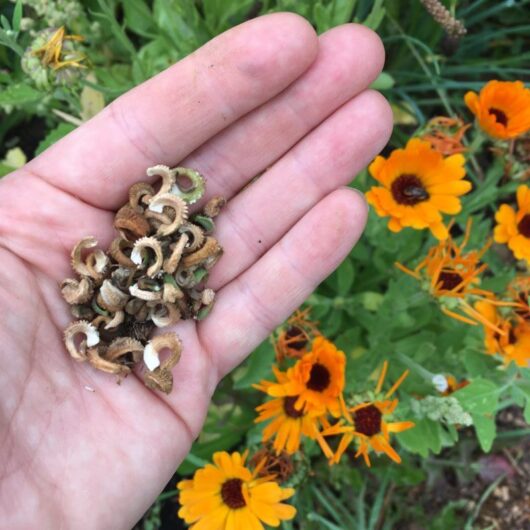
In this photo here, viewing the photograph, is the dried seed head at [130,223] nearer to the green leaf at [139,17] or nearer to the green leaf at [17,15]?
the green leaf at [17,15]

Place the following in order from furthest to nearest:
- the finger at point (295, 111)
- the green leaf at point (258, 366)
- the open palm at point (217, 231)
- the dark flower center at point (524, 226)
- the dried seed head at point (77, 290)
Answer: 1. the green leaf at point (258, 366)
2. the dark flower center at point (524, 226)
3. the finger at point (295, 111)
4. the dried seed head at point (77, 290)
5. the open palm at point (217, 231)

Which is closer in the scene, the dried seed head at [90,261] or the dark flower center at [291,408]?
the dried seed head at [90,261]

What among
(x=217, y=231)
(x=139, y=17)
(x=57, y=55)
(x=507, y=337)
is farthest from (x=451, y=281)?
(x=139, y=17)

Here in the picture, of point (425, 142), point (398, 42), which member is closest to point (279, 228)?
point (425, 142)

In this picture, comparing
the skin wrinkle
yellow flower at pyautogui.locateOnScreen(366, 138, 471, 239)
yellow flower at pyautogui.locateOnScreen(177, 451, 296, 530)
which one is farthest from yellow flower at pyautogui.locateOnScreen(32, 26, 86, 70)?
yellow flower at pyautogui.locateOnScreen(177, 451, 296, 530)

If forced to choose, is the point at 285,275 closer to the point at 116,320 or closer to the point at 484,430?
the point at 116,320

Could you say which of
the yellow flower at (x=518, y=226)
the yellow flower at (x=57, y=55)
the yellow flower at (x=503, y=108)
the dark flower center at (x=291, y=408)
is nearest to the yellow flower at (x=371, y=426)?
the dark flower center at (x=291, y=408)
